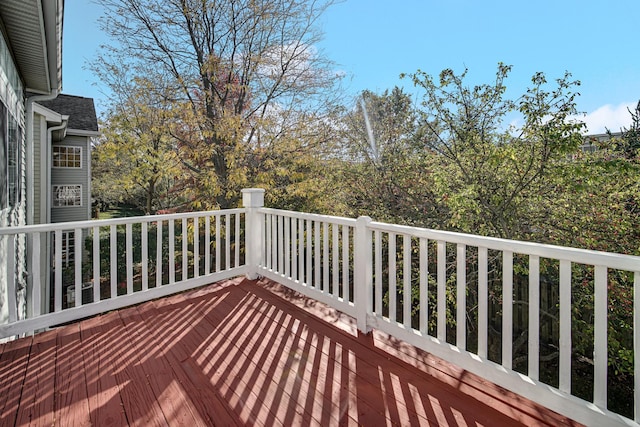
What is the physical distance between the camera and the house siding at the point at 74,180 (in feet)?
33.6

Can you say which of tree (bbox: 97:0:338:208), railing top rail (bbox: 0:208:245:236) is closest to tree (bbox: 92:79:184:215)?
tree (bbox: 97:0:338:208)

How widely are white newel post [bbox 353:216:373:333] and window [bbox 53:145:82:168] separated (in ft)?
36.9

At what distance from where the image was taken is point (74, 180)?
10.6m

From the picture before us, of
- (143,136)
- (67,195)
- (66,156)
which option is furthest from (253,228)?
(67,195)

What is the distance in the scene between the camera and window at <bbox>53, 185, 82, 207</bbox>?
10.5m

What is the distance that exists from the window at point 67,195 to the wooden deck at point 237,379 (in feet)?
33.0

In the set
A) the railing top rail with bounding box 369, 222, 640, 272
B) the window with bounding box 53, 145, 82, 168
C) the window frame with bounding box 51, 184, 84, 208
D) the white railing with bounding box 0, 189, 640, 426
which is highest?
the window with bounding box 53, 145, 82, 168

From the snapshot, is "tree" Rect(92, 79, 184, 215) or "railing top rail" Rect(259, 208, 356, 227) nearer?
"railing top rail" Rect(259, 208, 356, 227)

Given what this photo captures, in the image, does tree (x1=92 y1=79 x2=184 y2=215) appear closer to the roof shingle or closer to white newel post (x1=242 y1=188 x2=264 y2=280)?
the roof shingle

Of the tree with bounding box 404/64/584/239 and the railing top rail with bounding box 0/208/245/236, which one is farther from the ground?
the tree with bounding box 404/64/584/239

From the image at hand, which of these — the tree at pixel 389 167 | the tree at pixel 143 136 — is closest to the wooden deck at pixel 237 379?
the tree at pixel 389 167

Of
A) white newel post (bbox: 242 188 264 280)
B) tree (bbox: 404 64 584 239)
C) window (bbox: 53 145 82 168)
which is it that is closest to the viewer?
white newel post (bbox: 242 188 264 280)

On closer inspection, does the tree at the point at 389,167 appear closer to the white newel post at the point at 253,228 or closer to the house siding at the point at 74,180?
the white newel post at the point at 253,228

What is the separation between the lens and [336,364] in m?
2.16
